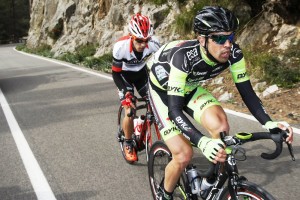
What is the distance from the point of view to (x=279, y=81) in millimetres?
8750

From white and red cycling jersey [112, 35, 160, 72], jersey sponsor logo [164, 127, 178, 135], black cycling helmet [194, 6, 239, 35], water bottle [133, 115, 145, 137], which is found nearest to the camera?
black cycling helmet [194, 6, 239, 35]

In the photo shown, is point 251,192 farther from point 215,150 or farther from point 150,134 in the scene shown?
point 150,134

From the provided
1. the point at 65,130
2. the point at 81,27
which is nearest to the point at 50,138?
the point at 65,130

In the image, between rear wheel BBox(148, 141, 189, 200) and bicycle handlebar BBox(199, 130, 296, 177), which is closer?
bicycle handlebar BBox(199, 130, 296, 177)

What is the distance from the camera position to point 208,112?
355 centimetres

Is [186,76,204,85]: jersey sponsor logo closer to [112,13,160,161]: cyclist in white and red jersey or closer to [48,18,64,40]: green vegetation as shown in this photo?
[112,13,160,161]: cyclist in white and red jersey

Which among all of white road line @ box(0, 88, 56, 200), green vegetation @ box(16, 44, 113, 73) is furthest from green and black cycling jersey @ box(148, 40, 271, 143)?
green vegetation @ box(16, 44, 113, 73)

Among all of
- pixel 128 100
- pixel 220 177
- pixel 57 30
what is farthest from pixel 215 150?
pixel 57 30

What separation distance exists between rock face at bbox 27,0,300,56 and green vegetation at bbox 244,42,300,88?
0.80m

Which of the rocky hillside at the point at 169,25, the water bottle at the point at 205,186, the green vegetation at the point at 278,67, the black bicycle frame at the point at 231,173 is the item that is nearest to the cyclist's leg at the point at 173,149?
the water bottle at the point at 205,186

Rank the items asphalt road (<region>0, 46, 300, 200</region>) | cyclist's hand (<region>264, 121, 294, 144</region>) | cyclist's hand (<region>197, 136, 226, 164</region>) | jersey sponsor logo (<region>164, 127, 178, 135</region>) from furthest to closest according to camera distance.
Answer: asphalt road (<region>0, 46, 300, 200</region>), jersey sponsor logo (<region>164, 127, 178, 135</region>), cyclist's hand (<region>264, 121, 294, 144</region>), cyclist's hand (<region>197, 136, 226, 164</region>)

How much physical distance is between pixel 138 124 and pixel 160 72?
1510 mm

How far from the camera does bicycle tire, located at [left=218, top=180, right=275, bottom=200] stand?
2559mm

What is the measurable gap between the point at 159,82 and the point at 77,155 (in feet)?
8.84
